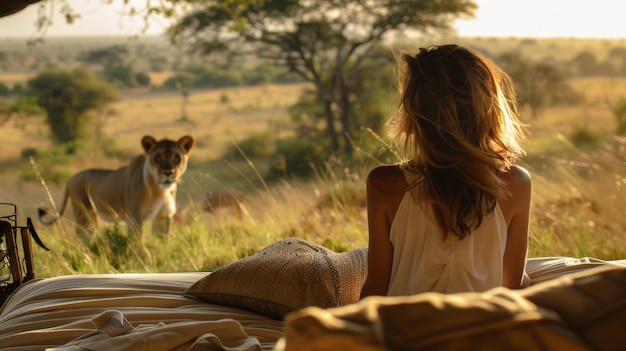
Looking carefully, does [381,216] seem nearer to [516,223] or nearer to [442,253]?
[442,253]

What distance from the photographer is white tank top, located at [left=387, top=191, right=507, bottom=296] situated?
1815 millimetres

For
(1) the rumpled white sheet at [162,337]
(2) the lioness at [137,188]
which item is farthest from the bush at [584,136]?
(1) the rumpled white sheet at [162,337]

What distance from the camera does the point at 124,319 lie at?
1.79 m

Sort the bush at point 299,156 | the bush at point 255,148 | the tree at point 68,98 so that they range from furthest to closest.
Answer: the bush at point 255,148 < the tree at point 68,98 < the bush at point 299,156

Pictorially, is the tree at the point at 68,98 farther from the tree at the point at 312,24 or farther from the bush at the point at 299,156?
the tree at the point at 312,24

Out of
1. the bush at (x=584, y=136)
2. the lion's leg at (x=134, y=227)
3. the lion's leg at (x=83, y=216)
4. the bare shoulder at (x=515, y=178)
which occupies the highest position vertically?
the bare shoulder at (x=515, y=178)

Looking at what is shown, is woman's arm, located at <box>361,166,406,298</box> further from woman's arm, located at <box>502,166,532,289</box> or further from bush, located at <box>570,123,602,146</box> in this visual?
bush, located at <box>570,123,602,146</box>

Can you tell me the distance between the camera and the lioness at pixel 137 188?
4.70m

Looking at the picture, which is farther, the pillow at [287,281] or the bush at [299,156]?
the bush at [299,156]

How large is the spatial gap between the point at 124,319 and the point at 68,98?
1843 cm

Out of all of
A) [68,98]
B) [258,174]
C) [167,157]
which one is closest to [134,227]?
[167,157]

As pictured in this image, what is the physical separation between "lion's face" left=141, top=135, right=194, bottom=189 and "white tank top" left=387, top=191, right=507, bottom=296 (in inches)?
117

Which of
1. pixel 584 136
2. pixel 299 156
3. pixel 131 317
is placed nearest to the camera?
pixel 131 317

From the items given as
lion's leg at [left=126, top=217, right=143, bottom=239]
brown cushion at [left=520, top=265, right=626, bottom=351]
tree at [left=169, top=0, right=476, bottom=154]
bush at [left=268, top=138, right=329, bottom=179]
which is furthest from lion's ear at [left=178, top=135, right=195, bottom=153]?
bush at [left=268, top=138, right=329, bottom=179]
